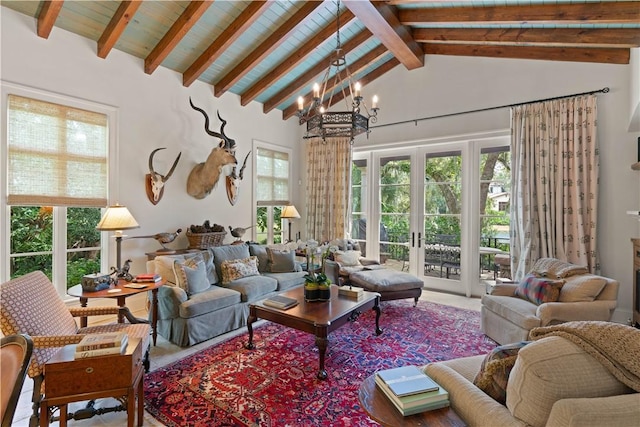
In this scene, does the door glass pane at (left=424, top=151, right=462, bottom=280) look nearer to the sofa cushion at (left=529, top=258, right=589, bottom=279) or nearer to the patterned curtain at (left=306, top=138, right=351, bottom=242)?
the patterned curtain at (left=306, top=138, right=351, bottom=242)

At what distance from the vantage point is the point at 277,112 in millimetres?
6332

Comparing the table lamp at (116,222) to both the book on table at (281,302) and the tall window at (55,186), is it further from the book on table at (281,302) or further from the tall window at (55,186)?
the book on table at (281,302)

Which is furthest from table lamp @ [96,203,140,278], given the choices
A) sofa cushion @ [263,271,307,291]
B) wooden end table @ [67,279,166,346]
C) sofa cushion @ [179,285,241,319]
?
sofa cushion @ [263,271,307,291]

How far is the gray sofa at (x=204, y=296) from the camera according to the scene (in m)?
3.21

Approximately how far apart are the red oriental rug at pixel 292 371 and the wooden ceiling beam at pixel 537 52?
3.61 meters

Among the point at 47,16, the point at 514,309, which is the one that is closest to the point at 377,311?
the point at 514,309

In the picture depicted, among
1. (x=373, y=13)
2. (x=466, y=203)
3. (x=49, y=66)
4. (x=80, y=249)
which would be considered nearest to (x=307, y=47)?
(x=373, y=13)

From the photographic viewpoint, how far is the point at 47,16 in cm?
312

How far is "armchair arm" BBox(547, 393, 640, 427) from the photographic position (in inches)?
37.5

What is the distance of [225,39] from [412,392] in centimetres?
432

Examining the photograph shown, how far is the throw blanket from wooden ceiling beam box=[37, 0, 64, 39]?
4.61 m

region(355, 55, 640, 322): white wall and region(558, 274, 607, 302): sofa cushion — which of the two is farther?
region(355, 55, 640, 322): white wall

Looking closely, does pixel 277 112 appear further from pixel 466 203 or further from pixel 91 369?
pixel 91 369

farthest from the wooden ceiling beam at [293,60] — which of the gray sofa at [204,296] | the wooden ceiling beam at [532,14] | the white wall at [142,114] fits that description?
the gray sofa at [204,296]
